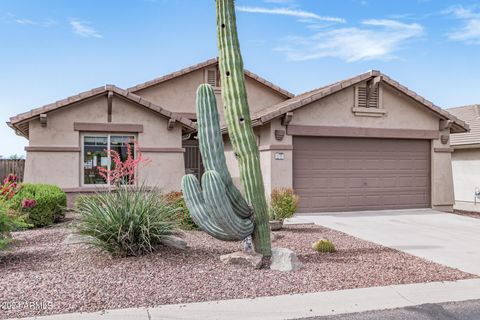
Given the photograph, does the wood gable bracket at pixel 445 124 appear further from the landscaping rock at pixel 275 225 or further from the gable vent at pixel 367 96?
the landscaping rock at pixel 275 225

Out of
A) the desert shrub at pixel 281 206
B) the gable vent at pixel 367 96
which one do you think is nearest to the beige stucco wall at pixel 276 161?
the desert shrub at pixel 281 206

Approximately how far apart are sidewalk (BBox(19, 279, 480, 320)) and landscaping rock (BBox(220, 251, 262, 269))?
1160mm

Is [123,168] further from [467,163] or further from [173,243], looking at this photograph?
[467,163]

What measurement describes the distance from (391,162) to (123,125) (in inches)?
352

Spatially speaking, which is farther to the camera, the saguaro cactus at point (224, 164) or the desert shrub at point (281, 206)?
the desert shrub at point (281, 206)

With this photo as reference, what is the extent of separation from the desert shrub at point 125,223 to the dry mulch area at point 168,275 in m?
0.21

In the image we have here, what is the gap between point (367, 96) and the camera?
14.5m

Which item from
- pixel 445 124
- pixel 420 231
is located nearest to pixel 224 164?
pixel 420 231

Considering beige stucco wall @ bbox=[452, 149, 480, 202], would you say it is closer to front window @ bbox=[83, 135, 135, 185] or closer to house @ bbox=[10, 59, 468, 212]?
house @ bbox=[10, 59, 468, 212]

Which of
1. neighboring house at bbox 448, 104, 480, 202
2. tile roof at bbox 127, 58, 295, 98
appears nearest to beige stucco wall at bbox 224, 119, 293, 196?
tile roof at bbox 127, 58, 295, 98

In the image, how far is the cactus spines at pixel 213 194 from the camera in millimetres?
6328

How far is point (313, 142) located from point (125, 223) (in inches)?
331

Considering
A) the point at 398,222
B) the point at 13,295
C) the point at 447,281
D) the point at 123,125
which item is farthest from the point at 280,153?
the point at 13,295

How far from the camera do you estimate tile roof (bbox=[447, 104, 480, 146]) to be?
20.1 meters
